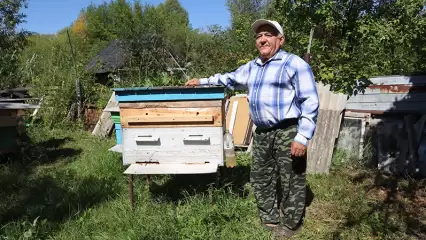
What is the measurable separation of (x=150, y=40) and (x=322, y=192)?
36.3ft

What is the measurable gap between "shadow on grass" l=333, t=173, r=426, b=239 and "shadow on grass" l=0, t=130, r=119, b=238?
9.59 ft

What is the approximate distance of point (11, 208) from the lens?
4.31 metres

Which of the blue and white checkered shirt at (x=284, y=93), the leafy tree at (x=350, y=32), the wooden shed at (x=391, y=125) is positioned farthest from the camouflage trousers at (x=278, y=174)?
the leafy tree at (x=350, y=32)

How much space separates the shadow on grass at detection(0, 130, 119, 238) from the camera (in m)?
3.95

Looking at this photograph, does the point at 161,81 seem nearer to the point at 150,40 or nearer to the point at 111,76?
the point at 111,76

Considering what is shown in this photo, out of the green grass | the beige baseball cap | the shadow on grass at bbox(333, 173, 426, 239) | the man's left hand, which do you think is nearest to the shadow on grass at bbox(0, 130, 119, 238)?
the green grass

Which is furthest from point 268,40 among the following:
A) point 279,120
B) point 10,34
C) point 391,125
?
point 10,34

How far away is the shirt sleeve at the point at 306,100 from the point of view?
3.06 m

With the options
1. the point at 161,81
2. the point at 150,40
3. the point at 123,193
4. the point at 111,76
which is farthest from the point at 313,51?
the point at 150,40

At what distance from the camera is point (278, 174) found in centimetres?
361

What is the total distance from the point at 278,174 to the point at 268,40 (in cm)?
135

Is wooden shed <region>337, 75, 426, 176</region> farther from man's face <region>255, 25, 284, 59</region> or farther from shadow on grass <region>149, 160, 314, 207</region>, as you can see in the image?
man's face <region>255, 25, 284, 59</region>

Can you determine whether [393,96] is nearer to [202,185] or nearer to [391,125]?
[391,125]

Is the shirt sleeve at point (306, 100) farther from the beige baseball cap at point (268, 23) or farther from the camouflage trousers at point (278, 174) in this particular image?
the beige baseball cap at point (268, 23)
